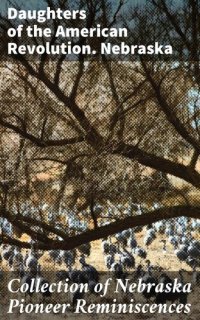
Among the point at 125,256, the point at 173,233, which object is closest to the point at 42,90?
the point at 125,256

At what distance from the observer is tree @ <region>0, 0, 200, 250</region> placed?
5.92m

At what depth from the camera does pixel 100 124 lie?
19.7 feet

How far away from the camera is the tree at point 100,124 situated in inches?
233

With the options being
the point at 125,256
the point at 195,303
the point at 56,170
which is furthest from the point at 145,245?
the point at 56,170

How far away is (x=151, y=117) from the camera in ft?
19.8

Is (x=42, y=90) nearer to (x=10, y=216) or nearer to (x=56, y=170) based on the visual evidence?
(x=56, y=170)

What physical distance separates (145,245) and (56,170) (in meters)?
12.4

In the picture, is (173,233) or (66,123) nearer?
(66,123)

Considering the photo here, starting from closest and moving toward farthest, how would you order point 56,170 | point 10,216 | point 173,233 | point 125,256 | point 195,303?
point 10,216 < point 56,170 < point 195,303 < point 125,256 < point 173,233

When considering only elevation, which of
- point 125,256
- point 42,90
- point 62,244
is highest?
point 125,256

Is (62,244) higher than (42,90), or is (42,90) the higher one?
(42,90)

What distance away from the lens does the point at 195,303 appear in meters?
11.7

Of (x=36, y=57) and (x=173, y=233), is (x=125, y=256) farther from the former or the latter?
(x=36, y=57)

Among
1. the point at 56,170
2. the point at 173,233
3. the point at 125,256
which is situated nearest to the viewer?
the point at 56,170
